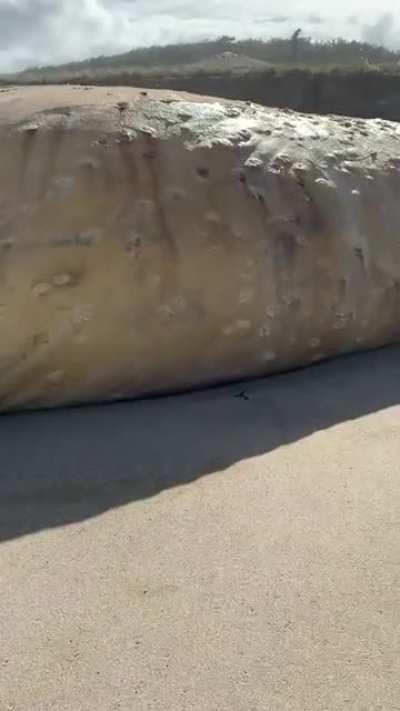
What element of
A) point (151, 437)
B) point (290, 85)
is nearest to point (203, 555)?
point (151, 437)

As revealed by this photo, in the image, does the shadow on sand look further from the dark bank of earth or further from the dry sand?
the dark bank of earth

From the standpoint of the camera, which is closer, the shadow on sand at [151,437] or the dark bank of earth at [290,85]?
the shadow on sand at [151,437]

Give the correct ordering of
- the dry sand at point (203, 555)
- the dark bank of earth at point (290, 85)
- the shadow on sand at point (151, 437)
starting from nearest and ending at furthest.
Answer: the dry sand at point (203, 555), the shadow on sand at point (151, 437), the dark bank of earth at point (290, 85)

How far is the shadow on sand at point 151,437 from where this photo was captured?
5.86ft

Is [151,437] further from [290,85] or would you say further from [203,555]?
[290,85]

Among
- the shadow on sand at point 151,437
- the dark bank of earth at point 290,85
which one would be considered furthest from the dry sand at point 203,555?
the dark bank of earth at point 290,85

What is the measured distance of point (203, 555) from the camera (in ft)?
5.16

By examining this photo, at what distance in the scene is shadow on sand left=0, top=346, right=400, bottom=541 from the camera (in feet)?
5.86

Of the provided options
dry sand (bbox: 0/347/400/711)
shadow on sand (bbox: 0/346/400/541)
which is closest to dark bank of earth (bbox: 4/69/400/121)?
shadow on sand (bbox: 0/346/400/541)

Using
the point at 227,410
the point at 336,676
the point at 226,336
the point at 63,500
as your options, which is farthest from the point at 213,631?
the point at 226,336

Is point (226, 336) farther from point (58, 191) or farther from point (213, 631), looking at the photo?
point (213, 631)

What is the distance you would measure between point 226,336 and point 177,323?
0.53ft

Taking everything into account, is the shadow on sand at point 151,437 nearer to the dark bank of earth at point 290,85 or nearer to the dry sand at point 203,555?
the dry sand at point 203,555

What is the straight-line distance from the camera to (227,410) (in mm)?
2211
